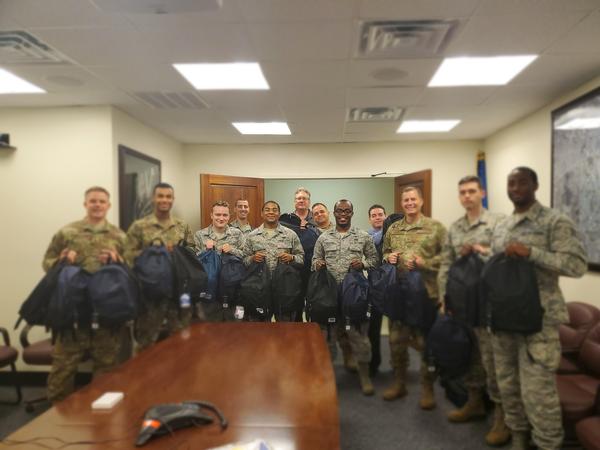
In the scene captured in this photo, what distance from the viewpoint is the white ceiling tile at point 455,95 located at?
125 inches

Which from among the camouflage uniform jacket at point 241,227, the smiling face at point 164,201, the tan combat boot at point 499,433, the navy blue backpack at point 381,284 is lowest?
the tan combat boot at point 499,433

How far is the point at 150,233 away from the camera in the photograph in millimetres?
1736

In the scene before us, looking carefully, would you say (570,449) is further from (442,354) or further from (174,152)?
(174,152)

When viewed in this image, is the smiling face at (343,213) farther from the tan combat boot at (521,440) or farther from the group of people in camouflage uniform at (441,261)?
the tan combat boot at (521,440)

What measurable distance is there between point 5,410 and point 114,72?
2322 mm

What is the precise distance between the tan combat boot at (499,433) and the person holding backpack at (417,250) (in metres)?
0.44

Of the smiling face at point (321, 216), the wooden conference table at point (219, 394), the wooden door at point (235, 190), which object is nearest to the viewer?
the wooden conference table at point (219, 394)

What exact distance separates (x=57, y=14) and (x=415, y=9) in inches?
77.1

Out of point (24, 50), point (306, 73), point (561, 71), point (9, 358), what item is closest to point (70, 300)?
point (9, 358)

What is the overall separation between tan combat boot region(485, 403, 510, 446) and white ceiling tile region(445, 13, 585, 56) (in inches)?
92.6

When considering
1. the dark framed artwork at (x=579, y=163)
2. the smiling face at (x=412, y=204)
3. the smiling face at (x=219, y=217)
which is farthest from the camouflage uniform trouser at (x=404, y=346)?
the smiling face at (x=219, y=217)

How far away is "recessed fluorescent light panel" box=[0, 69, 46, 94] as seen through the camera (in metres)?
2.04

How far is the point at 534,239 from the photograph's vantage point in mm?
2016

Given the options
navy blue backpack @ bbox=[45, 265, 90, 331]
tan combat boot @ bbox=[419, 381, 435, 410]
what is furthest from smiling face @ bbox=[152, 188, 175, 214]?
tan combat boot @ bbox=[419, 381, 435, 410]
